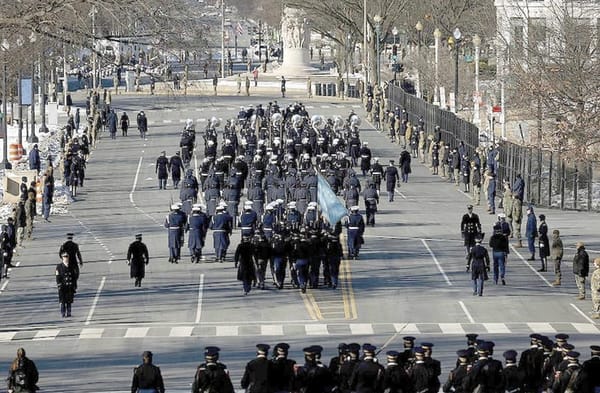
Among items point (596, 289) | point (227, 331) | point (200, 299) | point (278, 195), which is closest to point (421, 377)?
point (227, 331)

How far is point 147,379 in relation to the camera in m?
26.5

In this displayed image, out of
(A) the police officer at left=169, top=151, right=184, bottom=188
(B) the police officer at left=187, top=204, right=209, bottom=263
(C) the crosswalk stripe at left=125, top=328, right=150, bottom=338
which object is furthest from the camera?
(A) the police officer at left=169, top=151, right=184, bottom=188

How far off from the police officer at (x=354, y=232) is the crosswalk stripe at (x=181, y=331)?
28.4ft

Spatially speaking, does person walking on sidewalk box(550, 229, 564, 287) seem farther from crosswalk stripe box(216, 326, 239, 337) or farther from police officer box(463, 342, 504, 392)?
police officer box(463, 342, 504, 392)

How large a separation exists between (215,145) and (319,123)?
22.4 ft

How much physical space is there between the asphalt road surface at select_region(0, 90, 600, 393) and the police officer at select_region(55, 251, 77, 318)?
0.29 meters

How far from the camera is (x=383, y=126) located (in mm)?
80562

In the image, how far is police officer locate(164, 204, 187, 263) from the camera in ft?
144

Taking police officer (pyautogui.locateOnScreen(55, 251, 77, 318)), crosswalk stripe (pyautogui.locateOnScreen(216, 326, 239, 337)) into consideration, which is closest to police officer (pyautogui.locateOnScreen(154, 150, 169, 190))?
police officer (pyautogui.locateOnScreen(55, 251, 77, 318))

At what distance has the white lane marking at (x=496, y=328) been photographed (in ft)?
118

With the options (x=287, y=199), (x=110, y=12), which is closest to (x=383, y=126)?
(x=287, y=199)

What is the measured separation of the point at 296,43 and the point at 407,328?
82244 mm

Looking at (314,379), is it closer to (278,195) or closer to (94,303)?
(94,303)

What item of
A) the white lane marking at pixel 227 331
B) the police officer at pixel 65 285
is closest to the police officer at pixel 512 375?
the white lane marking at pixel 227 331
